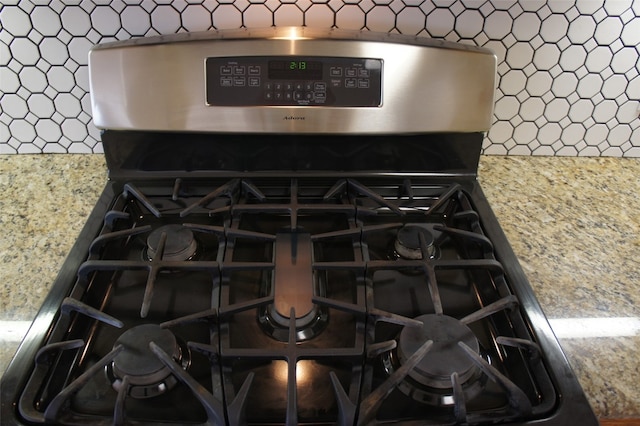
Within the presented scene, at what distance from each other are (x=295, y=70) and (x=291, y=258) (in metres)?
0.32

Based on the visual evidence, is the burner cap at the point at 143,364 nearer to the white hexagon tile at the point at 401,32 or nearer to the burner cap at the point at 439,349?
the burner cap at the point at 439,349

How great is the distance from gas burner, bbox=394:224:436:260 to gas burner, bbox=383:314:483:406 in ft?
0.51

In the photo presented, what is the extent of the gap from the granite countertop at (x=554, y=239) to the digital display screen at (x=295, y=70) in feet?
1.35

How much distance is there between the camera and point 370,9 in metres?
0.96

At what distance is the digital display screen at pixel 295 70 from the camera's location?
88 centimetres

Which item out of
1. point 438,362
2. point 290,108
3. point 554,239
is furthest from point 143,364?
point 554,239

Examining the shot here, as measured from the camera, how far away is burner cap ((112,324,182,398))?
0.62 metres

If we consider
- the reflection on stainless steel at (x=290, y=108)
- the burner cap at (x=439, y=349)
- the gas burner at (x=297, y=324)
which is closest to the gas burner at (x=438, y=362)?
the burner cap at (x=439, y=349)

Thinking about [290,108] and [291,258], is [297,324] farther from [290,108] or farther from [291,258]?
[290,108]

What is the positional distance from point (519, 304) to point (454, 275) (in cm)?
12

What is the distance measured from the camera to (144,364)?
24.8 inches

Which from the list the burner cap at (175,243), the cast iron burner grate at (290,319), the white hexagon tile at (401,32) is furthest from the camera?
the white hexagon tile at (401,32)

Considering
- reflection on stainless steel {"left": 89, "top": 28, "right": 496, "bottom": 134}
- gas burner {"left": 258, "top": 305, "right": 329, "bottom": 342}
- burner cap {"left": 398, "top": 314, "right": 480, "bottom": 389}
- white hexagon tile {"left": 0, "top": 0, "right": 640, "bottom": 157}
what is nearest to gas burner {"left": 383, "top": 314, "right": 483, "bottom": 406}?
burner cap {"left": 398, "top": 314, "right": 480, "bottom": 389}

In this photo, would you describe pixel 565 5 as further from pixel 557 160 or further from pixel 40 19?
pixel 40 19
